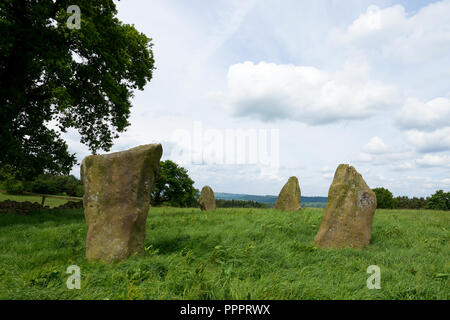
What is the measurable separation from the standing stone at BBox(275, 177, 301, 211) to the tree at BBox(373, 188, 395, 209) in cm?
2703

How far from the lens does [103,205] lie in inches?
238

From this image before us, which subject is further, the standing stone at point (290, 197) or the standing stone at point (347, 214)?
the standing stone at point (290, 197)

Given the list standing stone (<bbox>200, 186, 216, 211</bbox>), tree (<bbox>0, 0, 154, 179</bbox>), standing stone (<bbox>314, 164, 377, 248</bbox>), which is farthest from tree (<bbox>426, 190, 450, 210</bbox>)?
tree (<bbox>0, 0, 154, 179</bbox>)

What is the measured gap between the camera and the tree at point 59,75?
11.8 m

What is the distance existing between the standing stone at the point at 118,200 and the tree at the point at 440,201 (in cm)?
5516

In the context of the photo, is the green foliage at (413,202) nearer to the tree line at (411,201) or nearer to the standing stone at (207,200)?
the tree line at (411,201)

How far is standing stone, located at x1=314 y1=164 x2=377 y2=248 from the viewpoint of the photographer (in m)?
7.29

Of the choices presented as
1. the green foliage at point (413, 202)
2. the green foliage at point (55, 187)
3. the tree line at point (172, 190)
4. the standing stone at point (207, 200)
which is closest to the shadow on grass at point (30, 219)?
the standing stone at point (207, 200)

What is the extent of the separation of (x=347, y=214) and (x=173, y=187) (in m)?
35.8

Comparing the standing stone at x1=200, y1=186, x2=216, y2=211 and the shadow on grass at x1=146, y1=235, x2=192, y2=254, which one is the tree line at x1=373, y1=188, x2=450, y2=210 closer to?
the standing stone at x1=200, y1=186, x2=216, y2=211

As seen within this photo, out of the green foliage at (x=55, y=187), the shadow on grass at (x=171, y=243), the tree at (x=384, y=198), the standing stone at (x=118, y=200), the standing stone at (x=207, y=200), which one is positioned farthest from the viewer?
the green foliage at (x=55, y=187)

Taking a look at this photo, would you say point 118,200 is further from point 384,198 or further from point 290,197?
point 384,198

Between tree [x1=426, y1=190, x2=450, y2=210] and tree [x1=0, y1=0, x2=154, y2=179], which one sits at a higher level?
tree [x1=0, y1=0, x2=154, y2=179]
